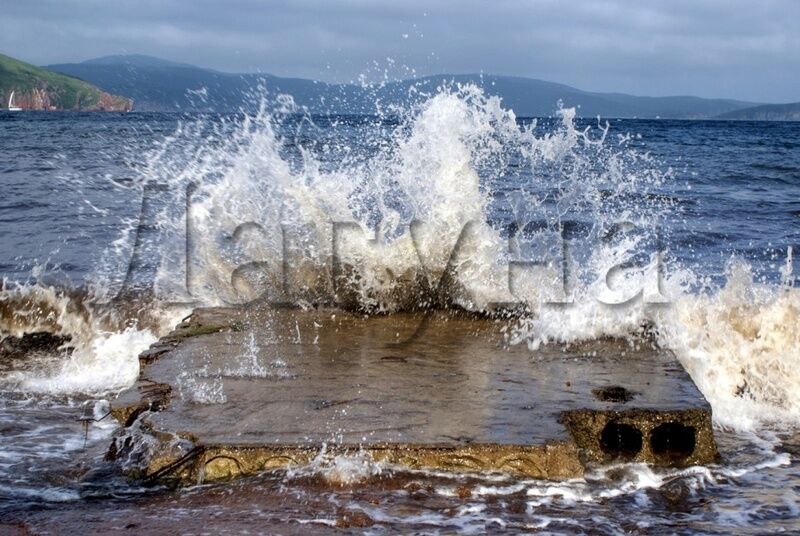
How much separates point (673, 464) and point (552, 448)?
634 millimetres

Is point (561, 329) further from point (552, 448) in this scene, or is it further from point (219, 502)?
point (219, 502)

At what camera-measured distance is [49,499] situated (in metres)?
3.57

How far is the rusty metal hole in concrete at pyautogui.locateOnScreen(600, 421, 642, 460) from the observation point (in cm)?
389

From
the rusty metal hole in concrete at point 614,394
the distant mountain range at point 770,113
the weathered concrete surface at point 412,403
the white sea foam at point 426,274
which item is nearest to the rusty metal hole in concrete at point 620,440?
the weathered concrete surface at point 412,403

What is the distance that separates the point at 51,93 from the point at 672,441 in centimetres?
10744

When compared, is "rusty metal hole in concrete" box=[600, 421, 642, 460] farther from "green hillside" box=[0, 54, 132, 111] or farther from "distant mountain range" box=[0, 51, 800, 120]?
"green hillside" box=[0, 54, 132, 111]

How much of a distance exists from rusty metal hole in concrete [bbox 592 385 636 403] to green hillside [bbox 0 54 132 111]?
335 feet

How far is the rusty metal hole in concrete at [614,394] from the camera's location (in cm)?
405

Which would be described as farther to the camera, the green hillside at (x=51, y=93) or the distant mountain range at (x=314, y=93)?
the green hillside at (x=51, y=93)

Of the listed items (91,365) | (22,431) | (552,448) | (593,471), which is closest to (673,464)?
(593,471)

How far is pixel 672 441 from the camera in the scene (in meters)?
3.94

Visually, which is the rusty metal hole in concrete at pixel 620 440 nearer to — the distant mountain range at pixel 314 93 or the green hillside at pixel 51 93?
the distant mountain range at pixel 314 93

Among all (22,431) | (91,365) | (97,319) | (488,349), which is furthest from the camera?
(97,319)

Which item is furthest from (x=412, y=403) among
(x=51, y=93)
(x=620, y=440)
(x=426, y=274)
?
(x=51, y=93)
